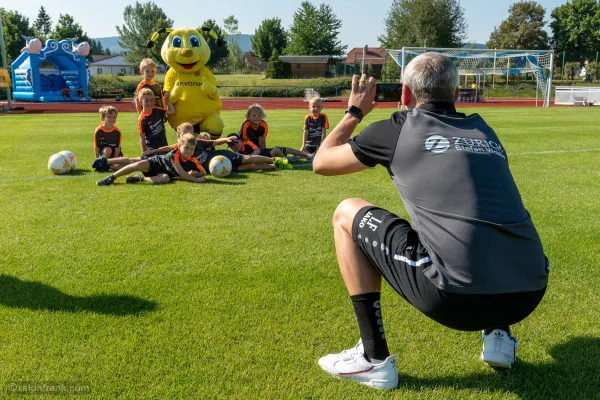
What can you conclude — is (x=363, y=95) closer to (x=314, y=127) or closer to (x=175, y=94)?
(x=314, y=127)

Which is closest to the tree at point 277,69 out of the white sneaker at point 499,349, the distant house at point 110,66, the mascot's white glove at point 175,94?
the mascot's white glove at point 175,94

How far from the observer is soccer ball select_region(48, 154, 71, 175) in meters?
7.95

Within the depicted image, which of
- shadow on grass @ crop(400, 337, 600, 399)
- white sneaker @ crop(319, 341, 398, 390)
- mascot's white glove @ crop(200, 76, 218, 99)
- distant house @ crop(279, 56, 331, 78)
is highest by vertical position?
distant house @ crop(279, 56, 331, 78)

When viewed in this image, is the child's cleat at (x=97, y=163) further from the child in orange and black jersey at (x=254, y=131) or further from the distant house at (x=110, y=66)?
the distant house at (x=110, y=66)

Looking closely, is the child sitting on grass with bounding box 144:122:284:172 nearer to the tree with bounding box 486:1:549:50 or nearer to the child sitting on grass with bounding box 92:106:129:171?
the child sitting on grass with bounding box 92:106:129:171

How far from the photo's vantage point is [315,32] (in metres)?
82.1

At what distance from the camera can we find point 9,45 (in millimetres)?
70000

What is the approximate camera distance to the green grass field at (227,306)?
2.58m

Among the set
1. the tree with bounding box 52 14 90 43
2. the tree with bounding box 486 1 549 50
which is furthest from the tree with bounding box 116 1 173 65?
the tree with bounding box 486 1 549 50

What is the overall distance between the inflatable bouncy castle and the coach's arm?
3578cm

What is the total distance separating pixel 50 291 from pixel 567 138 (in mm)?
12996

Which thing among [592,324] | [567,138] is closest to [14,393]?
[592,324]

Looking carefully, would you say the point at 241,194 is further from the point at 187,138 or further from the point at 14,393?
the point at 14,393

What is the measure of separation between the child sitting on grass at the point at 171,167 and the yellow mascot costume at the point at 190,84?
2936 mm
